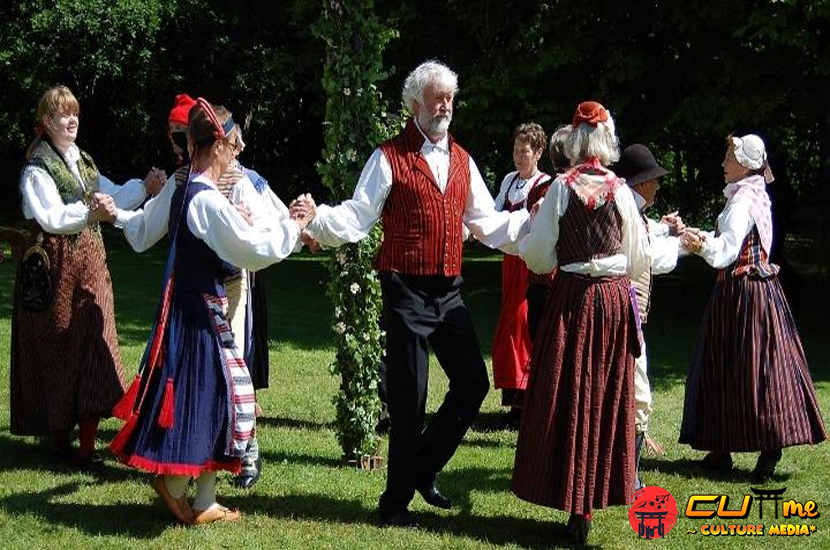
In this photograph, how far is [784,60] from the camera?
11.2 m

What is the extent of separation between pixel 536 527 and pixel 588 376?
0.84 m

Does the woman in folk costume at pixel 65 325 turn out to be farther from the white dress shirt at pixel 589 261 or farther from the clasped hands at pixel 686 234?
the clasped hands at pixel 686 234

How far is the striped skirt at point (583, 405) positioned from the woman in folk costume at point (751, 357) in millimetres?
1407

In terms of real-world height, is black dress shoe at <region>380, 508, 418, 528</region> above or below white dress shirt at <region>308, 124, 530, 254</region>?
below

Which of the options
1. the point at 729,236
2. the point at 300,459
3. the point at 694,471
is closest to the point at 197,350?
the point at 300,459

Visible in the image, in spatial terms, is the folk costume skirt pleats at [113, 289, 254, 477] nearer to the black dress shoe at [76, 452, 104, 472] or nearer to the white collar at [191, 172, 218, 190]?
the white collar at [191, 172, 218, 190]

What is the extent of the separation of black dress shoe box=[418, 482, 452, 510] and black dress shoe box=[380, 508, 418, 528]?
24 centimetres

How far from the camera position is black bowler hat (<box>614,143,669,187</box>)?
5535mm

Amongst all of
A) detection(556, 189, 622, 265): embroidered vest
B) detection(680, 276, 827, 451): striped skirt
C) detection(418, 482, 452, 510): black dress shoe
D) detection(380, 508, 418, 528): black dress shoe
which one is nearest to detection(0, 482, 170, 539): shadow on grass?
detection(380, 508, 418, 528): black dress shoe

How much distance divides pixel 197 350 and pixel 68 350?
5.05 ft

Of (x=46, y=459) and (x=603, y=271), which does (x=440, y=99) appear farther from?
(x=46, y=459)

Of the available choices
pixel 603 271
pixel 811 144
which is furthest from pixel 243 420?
pixel 811 144

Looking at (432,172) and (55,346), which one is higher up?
(432,172)

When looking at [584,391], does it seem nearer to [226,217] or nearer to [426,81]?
[426,81]
